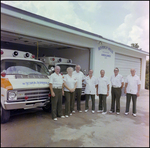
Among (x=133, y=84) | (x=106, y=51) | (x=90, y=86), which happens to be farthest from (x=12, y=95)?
(x=106, y=51)

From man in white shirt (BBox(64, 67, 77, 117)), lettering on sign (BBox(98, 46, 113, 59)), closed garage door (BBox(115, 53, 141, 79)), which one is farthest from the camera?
closed garage door (BBox(115, 53, 141, 79))

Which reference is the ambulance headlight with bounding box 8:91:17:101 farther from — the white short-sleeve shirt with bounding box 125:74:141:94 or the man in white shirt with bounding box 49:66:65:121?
the white short-sleeve shirt with bounding box 125:74:141:94

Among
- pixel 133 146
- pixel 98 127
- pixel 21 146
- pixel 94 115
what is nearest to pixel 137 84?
pixel 94 115

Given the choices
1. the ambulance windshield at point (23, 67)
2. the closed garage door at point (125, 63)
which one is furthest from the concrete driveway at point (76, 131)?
the closed garage door at point (125, 63)

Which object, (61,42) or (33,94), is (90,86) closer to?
(33,94)

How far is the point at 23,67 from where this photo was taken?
4.82 meters

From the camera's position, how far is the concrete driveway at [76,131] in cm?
329

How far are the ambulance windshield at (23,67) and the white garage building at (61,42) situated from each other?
0.61 metres

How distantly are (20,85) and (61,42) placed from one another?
3.49m

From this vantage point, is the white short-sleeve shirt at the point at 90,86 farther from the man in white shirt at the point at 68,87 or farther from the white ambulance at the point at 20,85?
the white ambulance at the point at 20,85

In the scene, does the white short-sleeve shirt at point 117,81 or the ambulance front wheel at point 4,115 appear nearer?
the ambulance front wheel at point 4,115

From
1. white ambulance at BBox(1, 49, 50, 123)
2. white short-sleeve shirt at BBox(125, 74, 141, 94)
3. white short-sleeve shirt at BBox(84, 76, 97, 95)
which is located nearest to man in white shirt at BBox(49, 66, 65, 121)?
white ambulance at BBox(1, 49, 50, 123)

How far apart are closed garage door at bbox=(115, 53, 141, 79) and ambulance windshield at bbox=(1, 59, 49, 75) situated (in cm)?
694

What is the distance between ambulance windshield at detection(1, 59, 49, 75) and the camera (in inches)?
162
